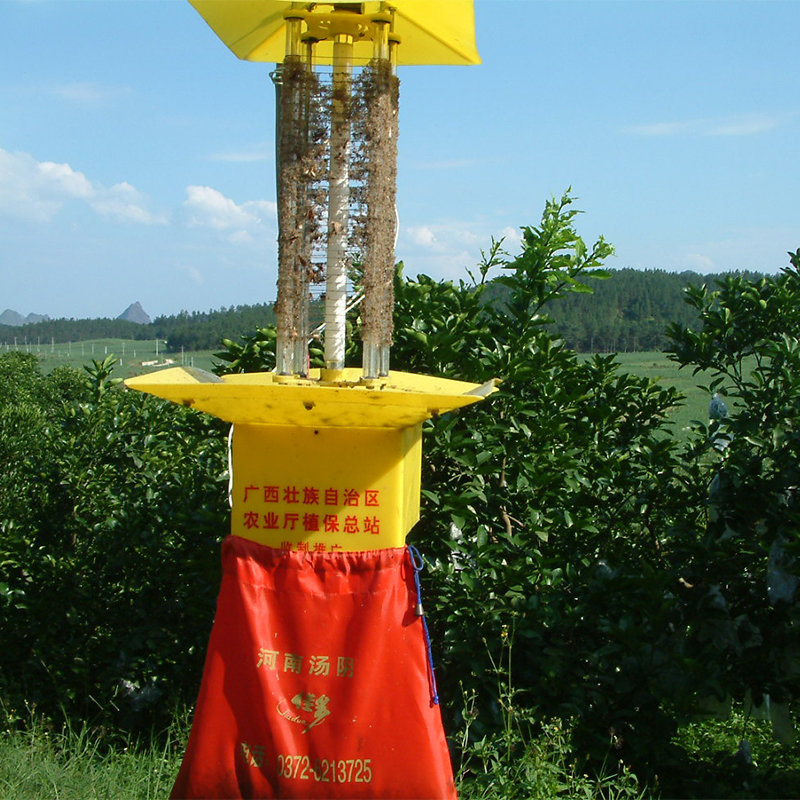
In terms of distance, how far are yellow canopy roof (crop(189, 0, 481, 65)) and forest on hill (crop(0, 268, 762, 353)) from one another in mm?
809

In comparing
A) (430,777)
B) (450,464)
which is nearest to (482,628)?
(450,464)

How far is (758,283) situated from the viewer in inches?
152

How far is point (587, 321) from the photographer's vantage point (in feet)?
117

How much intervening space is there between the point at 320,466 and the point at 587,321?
3431 centimetres

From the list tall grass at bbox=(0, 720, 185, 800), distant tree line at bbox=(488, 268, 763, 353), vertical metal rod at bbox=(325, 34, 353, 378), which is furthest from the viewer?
distant tree line at bbox=(488, 268, 763, 353)

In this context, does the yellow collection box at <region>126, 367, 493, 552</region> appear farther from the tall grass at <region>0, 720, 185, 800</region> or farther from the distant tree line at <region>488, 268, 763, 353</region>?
the distant tree line at <region>488, 268, 763, 353</region>

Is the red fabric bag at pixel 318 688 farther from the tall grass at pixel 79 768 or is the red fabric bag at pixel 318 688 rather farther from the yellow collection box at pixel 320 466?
the tall grass at pixel 79 768

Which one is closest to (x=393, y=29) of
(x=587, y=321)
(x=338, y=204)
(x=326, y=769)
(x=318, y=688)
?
(x=338, y=204)

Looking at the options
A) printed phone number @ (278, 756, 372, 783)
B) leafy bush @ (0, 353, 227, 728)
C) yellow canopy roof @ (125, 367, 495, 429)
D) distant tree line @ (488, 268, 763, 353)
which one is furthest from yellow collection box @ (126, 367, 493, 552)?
distant tree line @ (488, 268, 763, 353)

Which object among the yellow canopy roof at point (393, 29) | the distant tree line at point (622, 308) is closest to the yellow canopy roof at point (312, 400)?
the yellow canopy roof at point (393, 29)

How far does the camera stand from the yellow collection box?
2221mm

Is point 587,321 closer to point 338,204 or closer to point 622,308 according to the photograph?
point 622,308

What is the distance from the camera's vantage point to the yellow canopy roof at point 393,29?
239 cm

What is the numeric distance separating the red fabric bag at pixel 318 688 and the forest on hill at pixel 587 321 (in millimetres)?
872
